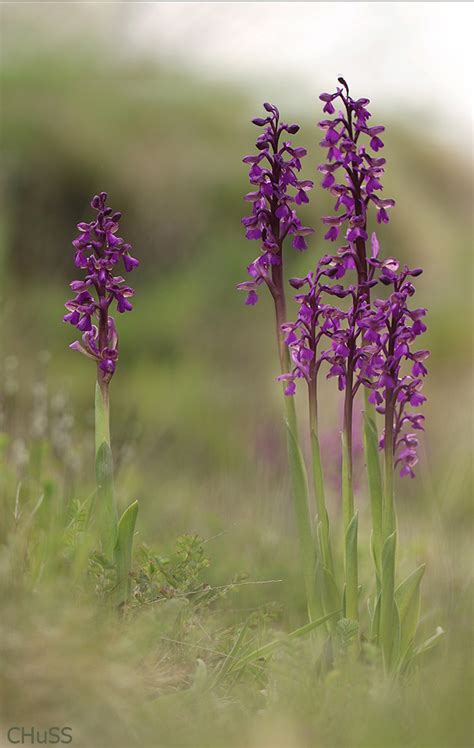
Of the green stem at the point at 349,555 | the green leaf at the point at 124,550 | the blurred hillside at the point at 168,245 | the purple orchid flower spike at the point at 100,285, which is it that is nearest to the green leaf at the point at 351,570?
the green stem at the point at 349,555

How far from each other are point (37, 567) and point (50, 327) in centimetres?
553

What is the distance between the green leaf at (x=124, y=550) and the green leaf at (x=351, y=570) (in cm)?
46

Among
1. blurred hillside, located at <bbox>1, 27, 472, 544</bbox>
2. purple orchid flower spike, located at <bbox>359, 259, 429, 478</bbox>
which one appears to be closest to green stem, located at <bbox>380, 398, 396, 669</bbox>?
purple orchid flower spike, located at <bbox>359, 259, 429, 478</bbox>

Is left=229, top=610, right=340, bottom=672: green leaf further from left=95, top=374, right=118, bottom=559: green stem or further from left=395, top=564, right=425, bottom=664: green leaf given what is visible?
left=95, top=374, right=118, bottom=559: green stem

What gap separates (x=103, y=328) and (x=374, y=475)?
0.69 meters

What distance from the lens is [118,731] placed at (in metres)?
1.49

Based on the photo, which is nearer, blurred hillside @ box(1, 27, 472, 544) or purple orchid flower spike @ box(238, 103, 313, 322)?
purple orchid flower spike @ box(238, 103, 313, 322)

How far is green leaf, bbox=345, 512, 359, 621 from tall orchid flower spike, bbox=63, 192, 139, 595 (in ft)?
1.54

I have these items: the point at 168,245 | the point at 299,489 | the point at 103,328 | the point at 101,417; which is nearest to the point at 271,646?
the point at 299,489

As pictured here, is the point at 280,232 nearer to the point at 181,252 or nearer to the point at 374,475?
the point at 374,475

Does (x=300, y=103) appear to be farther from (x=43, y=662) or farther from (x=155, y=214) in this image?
(x=43, y=662)

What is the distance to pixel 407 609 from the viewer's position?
2.15 meters

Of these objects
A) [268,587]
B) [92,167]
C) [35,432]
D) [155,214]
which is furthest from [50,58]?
[268,587]

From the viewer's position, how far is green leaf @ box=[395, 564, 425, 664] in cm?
213
